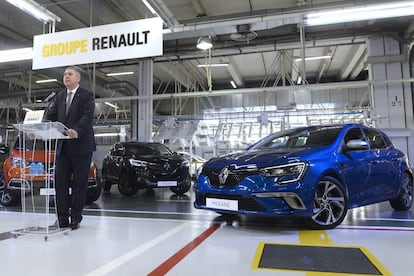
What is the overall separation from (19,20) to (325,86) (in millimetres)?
9108

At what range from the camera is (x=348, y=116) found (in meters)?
13.3

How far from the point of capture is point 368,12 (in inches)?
252

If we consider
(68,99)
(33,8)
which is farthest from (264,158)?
(33,8)

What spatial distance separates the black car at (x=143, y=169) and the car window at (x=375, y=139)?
3.86 m

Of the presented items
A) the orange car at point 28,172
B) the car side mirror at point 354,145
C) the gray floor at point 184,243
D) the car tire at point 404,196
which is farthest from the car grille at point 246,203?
the orange car at point 28,172

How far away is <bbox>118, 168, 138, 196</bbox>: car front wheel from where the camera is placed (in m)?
6.88

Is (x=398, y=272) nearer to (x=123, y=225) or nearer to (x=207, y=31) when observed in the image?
(x=123, y=225)

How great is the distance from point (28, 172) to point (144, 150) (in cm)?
Result: 273

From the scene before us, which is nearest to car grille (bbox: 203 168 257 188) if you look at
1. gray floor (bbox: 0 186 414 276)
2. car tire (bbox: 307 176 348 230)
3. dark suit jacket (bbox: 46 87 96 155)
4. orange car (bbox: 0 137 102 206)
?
gray floor (bbox: 0 186 414 276)

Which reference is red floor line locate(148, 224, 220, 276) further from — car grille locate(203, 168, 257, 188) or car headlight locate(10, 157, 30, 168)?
car headlight locate(10, 157, 30, 168)

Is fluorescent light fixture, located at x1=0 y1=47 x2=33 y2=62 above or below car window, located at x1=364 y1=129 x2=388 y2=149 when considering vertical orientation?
above

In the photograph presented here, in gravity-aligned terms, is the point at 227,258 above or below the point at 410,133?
below

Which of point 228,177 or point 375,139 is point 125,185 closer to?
point 228,177

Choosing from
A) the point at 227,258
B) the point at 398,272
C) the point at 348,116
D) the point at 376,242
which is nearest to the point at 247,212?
the point at 227,258
